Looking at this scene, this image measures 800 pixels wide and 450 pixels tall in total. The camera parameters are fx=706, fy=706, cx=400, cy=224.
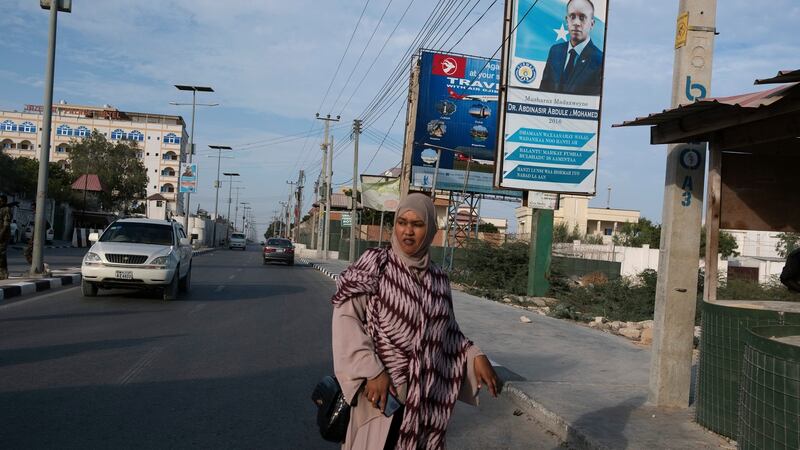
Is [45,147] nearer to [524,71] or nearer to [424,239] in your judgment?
[524,71]

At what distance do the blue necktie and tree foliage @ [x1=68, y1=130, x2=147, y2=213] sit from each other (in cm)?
5458

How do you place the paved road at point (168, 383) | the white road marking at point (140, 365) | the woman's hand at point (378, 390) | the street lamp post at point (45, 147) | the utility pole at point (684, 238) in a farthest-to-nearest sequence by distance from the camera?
the street lamp post at point (45, 147) → the white road marking at point (140, 365) → the utility pole at point (684, 238) → the paved road at point (168, 383) → the woman's hand at point (378, 390)

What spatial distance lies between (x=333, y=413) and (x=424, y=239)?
2.72 feet

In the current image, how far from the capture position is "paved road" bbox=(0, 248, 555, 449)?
520 centimetres

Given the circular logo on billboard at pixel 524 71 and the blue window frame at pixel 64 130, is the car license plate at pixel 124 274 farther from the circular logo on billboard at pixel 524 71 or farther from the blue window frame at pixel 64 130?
the blue window frame at pixel 64 130

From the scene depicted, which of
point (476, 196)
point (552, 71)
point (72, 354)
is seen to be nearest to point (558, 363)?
point (72, 354)

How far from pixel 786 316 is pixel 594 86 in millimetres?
15641

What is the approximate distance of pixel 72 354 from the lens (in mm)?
8023

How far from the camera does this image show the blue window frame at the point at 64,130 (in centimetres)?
9900

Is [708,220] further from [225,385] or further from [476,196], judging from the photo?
[476,196]

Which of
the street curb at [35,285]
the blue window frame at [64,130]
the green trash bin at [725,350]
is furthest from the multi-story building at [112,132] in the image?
the green trash bin at [725,350]

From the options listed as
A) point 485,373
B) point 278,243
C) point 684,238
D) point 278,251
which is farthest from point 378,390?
point 278,243

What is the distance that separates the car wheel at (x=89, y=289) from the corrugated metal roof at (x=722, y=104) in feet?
38.7

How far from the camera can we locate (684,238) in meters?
6.20
